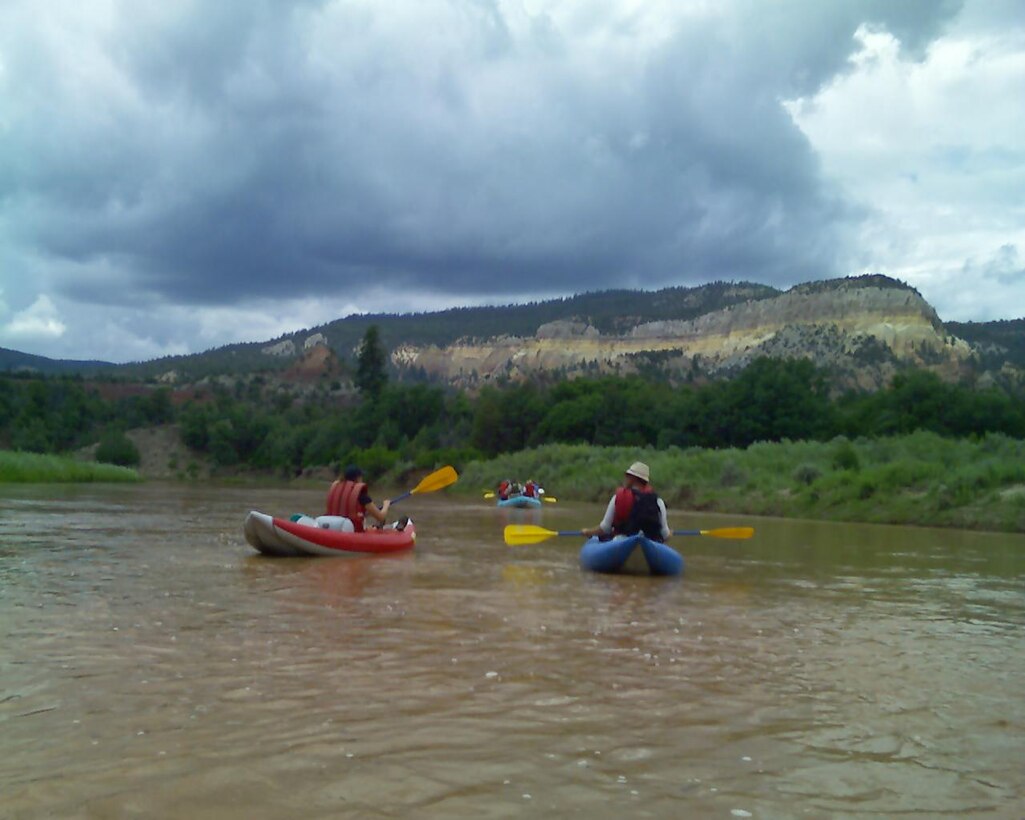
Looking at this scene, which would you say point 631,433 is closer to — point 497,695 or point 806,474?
point 806,474

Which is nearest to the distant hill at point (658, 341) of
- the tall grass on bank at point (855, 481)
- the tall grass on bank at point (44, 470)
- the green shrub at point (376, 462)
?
the green shrub at point (376, 462)

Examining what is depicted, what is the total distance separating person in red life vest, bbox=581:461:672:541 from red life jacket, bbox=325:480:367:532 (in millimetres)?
3415

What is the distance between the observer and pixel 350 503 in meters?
12.8

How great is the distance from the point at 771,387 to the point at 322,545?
120 ft

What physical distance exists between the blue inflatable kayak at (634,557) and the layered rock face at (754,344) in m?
68.5

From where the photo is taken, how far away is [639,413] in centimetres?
5384

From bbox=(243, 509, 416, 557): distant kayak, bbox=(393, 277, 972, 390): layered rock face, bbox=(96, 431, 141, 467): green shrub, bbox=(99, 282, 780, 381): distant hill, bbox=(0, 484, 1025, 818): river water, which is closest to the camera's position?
bbox=(0, 484, 1025, 818): river water

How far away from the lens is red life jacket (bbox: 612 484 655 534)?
441 inches

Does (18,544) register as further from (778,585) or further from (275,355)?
(275,355)

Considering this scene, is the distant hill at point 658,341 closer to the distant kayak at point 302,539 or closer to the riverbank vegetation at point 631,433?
the riverbank vegetation at point 631,433

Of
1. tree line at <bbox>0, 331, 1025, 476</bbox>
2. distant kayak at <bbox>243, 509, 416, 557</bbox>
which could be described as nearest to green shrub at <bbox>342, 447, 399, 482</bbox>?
tree line at <bbox>0, 331, 1025, 476</bbox>

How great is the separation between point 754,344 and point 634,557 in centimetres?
8372

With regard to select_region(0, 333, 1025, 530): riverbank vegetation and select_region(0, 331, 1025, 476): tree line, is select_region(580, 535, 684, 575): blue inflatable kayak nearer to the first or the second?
select_region(0, 333, 1025, 530): riverbank vegetation

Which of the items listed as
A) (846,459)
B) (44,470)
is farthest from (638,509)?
(44,470)
